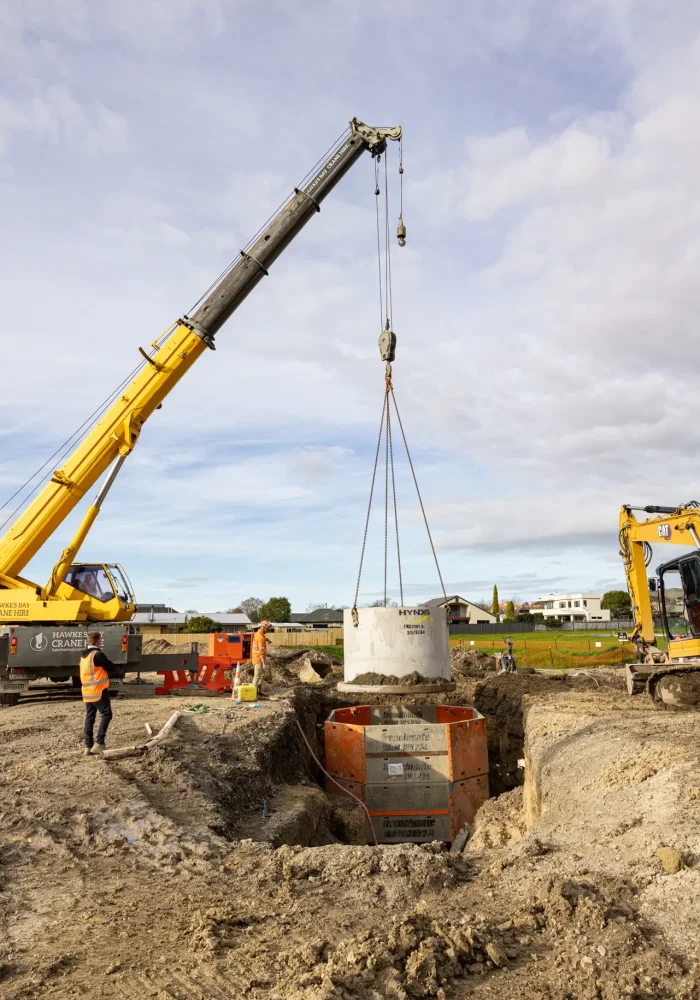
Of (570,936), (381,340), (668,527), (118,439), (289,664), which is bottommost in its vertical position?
(570,936)

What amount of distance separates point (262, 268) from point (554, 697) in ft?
37.3

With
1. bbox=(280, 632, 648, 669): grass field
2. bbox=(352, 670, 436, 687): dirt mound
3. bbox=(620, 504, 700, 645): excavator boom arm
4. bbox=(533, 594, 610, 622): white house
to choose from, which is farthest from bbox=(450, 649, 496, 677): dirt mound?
bbox=(533, 594, 610, 622): white house

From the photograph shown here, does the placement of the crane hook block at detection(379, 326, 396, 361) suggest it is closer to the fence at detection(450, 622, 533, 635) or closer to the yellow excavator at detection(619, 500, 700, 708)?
the yellow excavator at detection(619, 500, 700, 708)

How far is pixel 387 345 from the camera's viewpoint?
12.4m

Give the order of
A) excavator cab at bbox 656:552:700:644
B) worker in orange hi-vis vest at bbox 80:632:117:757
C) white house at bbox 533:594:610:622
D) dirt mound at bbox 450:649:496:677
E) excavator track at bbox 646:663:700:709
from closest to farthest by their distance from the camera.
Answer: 1. worker in orange hi-vis vest at bbox 80:632:117:757
2. excavator track at bbox 646:663:700:709
3. excavator cab at bbox 656:552:700:644
4. dirt mound at bbox 450:649:496:677
5. white house at bbox 533:594:610:622

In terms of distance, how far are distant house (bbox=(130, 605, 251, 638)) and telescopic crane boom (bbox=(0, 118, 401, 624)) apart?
24754mm

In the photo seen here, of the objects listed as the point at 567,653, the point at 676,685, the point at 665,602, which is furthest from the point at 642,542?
the point at 567,653

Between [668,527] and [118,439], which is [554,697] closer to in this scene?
[668,527]

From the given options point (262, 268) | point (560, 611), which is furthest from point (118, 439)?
point (560, 611)

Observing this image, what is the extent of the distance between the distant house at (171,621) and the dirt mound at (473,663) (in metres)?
18.0

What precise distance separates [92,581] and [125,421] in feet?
12.0

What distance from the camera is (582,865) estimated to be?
6.36 meters

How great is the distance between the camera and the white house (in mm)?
97406

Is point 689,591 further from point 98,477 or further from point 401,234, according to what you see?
point 98,477
